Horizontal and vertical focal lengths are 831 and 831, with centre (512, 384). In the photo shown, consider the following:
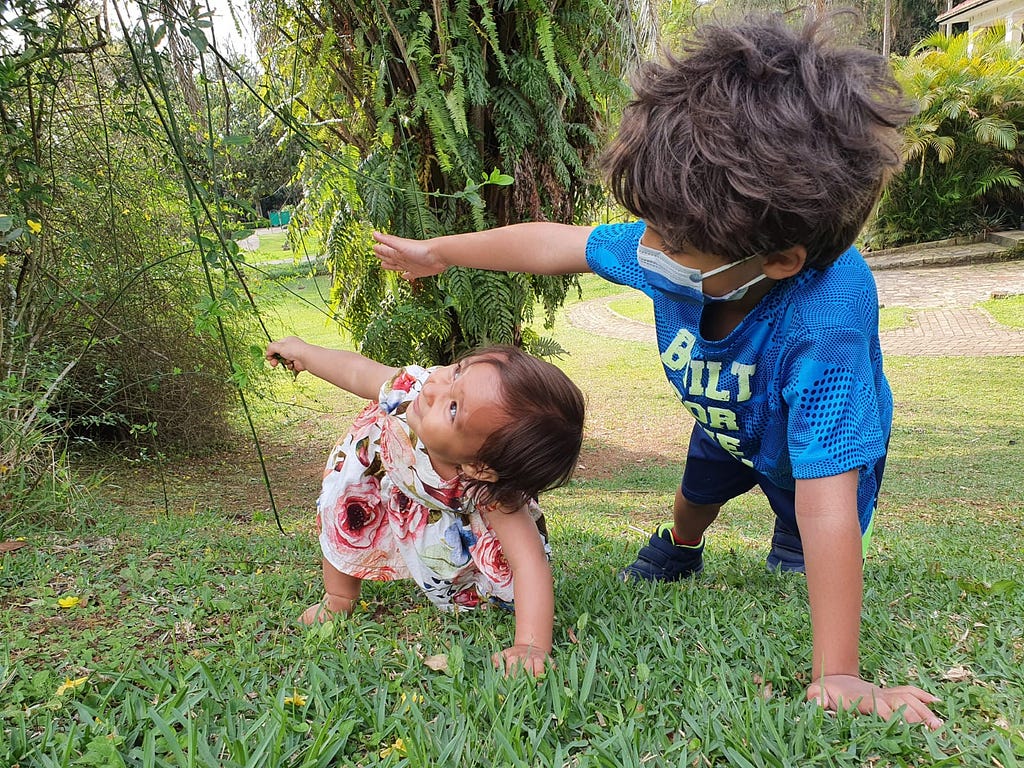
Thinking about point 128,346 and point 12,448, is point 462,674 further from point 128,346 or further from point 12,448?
point 128,346

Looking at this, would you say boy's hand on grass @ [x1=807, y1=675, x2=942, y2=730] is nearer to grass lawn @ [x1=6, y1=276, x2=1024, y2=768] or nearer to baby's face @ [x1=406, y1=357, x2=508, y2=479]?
grass lawn @ [x1=6, y1=276, x2=1024, y2=768]

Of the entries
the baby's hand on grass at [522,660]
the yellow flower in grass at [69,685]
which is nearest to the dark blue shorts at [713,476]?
the baby's hand on grass at [522,660]

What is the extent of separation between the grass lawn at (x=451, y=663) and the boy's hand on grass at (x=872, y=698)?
4cm

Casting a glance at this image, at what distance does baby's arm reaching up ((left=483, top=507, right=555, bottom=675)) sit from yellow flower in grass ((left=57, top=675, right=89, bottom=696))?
89 centimetres

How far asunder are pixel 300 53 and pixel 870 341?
416 cm

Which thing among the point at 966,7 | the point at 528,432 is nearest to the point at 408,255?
the point at 528,432

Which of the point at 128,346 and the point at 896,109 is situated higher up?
the point at 896,109

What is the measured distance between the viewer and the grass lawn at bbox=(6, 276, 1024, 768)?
1.55m

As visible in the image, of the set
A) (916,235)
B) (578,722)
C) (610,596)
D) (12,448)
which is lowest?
(916,235)

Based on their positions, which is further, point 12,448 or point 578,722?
point 12,448

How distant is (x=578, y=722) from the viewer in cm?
168

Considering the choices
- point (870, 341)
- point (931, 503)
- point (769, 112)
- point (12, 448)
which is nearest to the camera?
point (769, 112)

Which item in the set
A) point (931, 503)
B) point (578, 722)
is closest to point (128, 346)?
point (578, 722)

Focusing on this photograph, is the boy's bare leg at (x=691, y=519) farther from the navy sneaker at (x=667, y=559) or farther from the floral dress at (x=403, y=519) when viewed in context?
the floral dress at (x=403, y=519)
